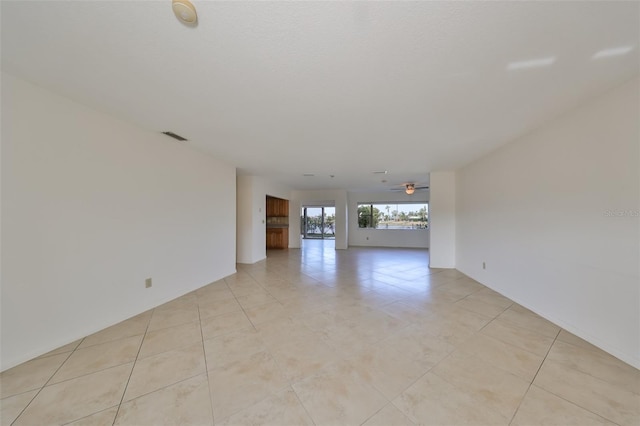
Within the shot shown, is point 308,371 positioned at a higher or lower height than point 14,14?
lower

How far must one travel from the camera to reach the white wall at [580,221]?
1.79 metres

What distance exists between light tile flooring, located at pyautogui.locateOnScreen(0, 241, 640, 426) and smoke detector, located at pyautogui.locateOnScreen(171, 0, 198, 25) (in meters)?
2.36

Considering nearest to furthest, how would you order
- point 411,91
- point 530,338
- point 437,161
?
1. point 411,91
2. point 530,338
3. point 437,161

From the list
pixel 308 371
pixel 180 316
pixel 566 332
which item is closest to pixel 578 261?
pixel 566 332

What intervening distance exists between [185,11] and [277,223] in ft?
24.3

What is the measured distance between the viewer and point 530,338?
85.3 inches

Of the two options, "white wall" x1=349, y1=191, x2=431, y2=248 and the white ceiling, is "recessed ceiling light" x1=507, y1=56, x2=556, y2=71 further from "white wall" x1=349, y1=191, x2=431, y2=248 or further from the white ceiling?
"white wall" x1=349, y1=191, x2=431, y2=248

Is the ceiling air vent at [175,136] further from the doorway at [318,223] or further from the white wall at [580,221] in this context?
the doorway at [318,223]

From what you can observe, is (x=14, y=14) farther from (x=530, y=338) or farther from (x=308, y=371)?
(x=530, y=338)

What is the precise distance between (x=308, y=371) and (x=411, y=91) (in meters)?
2.52

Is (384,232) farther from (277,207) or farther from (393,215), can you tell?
(277,207)

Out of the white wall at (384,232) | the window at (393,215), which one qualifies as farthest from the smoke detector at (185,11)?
the window at (393,215)

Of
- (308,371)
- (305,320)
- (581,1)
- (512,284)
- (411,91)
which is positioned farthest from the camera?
(512,284)

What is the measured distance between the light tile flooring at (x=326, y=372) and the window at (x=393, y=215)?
6417 mm
